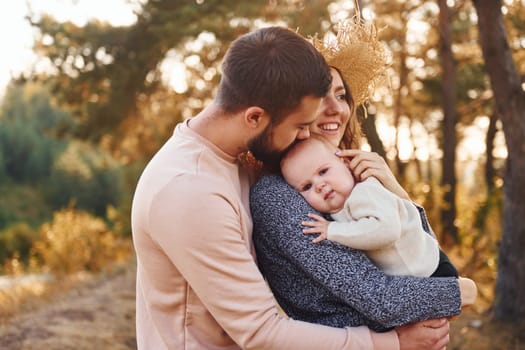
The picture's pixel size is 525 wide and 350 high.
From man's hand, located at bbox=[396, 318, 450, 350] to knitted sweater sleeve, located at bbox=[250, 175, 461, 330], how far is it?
1.3 inches

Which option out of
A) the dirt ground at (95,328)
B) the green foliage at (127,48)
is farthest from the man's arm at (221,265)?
the green foliage at (127,48)

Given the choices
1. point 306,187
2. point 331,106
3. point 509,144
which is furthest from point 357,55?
point 509,144

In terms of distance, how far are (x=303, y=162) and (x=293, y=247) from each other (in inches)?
11.8

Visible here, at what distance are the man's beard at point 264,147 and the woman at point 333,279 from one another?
7cm

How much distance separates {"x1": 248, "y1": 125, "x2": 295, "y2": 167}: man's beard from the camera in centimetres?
192

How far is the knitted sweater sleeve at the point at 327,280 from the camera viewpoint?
1.82m

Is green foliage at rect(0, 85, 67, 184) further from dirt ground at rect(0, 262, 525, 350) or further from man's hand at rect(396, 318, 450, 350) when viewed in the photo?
man's hand at rect(396, 318, 450, 350)

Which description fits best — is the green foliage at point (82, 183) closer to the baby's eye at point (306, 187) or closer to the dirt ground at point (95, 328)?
the dirt ground at point (95, 328)

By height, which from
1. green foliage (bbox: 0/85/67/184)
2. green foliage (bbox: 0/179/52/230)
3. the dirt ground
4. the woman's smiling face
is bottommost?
green foliage (bbox: 0/179/52/230)

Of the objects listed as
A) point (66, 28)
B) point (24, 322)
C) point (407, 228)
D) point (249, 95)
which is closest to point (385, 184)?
point (407, 228)

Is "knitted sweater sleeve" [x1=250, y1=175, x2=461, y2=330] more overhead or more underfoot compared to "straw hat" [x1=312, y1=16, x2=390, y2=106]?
more underfoot

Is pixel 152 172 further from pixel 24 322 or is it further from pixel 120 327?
pixel 24 322

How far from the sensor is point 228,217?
1.76 meters

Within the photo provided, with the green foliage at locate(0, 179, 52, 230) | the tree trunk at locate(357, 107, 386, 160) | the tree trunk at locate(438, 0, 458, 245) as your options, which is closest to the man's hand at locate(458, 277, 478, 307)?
the tree trunk at locate(357, 107, 386, 160)
